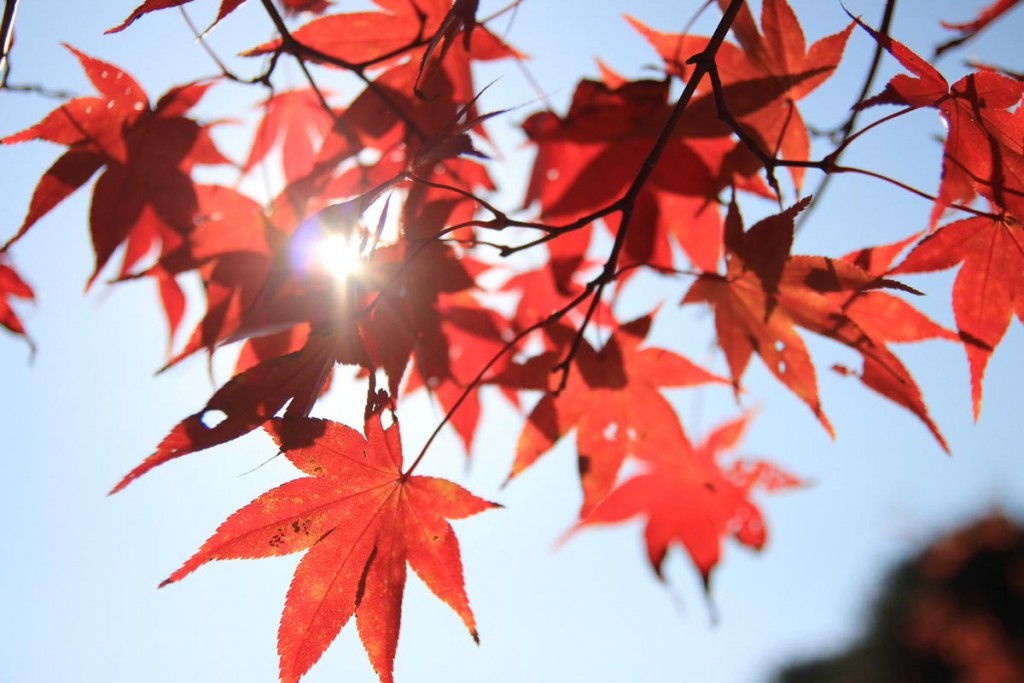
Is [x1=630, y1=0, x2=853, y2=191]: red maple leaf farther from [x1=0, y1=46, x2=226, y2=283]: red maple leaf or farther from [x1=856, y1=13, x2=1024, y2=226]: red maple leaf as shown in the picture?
[x1=0, y1=46, x2=226, y2=283]: red maple leaf

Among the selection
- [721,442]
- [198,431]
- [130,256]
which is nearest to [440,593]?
[198,431]

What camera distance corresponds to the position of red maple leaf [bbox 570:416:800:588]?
1097 mm

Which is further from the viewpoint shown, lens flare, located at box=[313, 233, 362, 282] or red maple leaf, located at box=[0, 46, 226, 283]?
Result: red maple leaf, located at box=[0, 46, 226, 283]

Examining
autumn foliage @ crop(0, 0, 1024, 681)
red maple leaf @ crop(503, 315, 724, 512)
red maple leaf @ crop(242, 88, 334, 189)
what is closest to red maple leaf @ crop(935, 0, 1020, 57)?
autumn foliage @ crop(0, 0, 1024, 681)

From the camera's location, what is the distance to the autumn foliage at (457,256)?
1.65 feet

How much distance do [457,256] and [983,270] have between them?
476 millimetres

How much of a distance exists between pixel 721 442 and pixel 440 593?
1.00 metres

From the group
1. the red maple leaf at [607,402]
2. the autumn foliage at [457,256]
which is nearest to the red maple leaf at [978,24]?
the autumn foliage at [457,256]

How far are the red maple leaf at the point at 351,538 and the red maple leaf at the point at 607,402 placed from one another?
0.18 metres

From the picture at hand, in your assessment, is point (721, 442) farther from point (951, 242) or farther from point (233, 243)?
point (233, 243)

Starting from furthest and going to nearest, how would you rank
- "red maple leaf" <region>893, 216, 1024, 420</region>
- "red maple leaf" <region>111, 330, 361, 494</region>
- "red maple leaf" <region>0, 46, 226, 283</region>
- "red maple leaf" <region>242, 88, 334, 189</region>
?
"red maple leaf" <region>242, 88, 334, 189</region> → "red maple leaf" <region>0, 46, 226, 283</region> → "red maple leaf" <region>893, 216, 1024, 420</region> → "red maple leaf" <region>111, 330, 361, 494</region>

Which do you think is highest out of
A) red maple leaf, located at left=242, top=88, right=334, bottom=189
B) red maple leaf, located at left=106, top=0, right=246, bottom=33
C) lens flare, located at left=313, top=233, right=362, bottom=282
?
red maple leaf, located at left=242, top=88, right=334, bottom=189

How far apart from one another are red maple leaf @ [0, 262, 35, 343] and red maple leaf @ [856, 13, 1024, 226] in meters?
0.84

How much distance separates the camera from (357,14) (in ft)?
2.36
